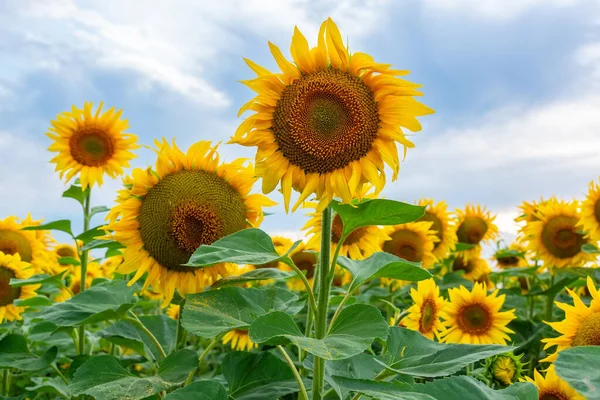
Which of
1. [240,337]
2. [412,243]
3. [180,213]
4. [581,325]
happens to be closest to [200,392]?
[180,213]

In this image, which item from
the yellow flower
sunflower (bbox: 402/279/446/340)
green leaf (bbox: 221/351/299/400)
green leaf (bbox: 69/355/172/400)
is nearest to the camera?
green leaf (bbox: 69/355/172/400)

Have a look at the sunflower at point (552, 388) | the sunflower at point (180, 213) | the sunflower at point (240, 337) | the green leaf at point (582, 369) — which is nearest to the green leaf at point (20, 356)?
the sunflower at point (180, 213)

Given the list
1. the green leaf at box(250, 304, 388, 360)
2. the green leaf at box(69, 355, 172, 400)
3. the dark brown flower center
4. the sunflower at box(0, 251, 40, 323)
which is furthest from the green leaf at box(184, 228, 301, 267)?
the sunflower at box(0, 251, 40, 323)

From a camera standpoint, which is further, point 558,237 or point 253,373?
point 558,237

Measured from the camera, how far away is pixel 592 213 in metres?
5.43

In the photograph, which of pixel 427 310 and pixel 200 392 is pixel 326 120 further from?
pixel 427 310

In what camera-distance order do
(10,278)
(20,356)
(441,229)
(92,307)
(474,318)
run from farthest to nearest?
(441,229)
(10,278)
(474,318)
(20,356)
(92,307)

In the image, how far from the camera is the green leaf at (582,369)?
1.75 m

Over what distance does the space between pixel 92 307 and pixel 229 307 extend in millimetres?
905

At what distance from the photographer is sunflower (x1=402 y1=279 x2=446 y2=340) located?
13.8ft

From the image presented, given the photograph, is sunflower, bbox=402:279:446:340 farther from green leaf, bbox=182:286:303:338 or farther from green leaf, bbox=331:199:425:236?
green leaf, bbox=331:199:425:236

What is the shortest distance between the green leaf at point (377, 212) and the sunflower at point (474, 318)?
2.09 meters

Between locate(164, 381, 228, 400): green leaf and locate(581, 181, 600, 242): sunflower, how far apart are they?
4065mm

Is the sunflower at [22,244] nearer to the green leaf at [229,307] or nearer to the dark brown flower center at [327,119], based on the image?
the green leaf at [229,307]
